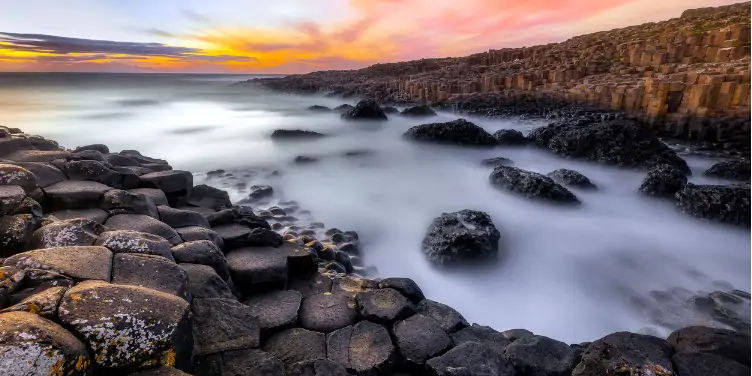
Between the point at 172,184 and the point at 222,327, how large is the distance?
298 cm

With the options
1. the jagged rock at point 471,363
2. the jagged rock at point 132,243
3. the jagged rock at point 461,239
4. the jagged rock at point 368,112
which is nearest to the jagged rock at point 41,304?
the jagged rock at point 132,243

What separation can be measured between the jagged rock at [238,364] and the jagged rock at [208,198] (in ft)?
9.83

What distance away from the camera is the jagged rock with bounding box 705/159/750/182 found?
21.2 ft

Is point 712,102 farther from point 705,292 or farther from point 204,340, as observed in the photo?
point 204,340

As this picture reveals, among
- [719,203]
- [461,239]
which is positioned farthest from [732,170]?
[461,239]

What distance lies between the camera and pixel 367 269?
4141 mm

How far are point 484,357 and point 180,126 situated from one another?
1466cm

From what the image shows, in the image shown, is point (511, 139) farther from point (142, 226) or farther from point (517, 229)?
point (142, 226)

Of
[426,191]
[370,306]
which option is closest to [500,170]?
[426,191]

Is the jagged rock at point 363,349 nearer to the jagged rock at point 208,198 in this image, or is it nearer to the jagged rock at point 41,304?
the jagged rock at point 41,304

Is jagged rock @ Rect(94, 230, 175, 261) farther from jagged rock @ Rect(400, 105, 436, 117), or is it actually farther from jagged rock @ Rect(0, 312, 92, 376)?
jagged rock @ Rect(400, 105, 436, 117)

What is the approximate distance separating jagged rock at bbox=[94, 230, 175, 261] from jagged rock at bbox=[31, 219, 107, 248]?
0.28ft

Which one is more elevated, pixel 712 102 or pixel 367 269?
pixel 712 102

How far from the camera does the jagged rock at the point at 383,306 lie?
2.66 meters
